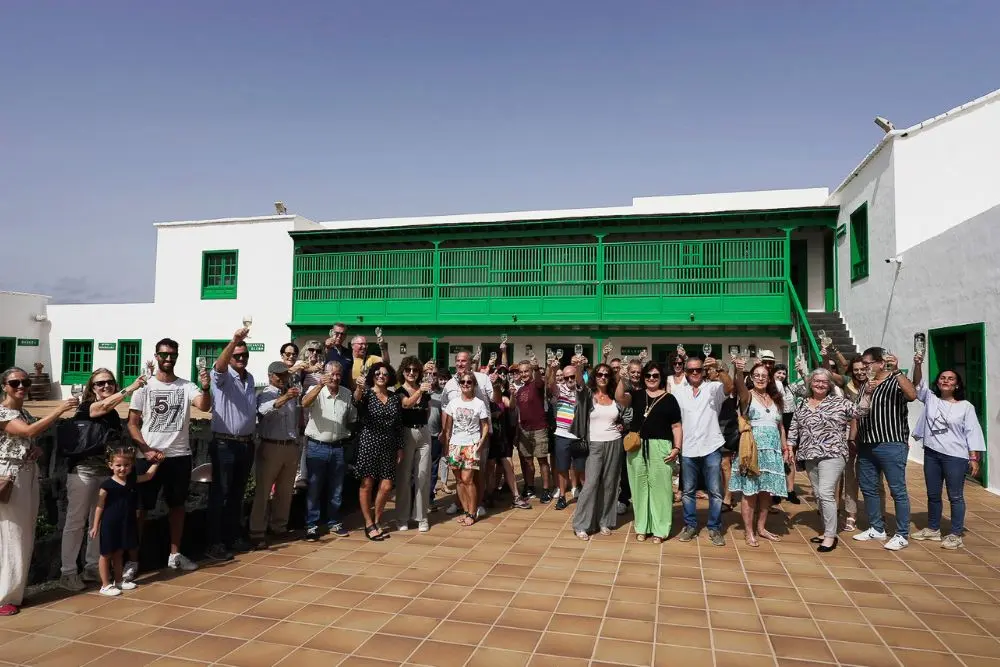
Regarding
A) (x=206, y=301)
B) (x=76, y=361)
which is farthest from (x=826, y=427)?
(x=76, y=361)

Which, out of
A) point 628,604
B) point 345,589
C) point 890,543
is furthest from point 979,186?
point 345,589

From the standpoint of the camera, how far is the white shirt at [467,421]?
19.8ft

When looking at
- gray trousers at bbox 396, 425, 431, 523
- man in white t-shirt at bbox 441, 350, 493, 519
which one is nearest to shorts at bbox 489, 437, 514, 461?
man in white t-shirt at bbox 441, 350, 493, 519

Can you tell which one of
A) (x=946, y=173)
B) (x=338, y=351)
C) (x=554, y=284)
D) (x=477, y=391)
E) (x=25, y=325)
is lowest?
(x=477, y=391)

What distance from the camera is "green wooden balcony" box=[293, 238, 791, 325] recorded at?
1448 cm

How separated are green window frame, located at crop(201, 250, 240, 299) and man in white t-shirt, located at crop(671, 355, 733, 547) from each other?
53.2 ft

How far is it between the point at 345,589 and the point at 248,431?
5.14ft

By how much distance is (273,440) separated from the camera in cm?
531

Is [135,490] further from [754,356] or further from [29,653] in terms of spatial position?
[754,356]

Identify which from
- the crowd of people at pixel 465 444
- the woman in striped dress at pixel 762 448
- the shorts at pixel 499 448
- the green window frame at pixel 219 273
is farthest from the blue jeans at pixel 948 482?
the green window frame at pixel 219 273

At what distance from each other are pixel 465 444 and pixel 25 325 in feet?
70.0

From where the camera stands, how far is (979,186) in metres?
10.3

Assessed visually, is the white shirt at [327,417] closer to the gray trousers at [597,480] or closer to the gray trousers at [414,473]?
the gray trousers at [414,473]

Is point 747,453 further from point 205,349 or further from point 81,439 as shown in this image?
point 205,349
